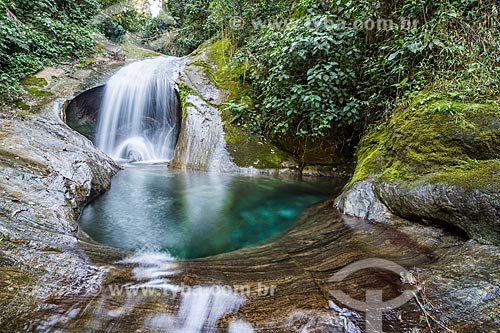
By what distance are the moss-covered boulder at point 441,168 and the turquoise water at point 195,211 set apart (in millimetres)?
1479

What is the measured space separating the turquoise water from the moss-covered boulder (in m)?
1.48

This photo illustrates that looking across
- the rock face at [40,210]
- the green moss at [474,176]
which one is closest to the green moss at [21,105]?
the rock face at [40,210]

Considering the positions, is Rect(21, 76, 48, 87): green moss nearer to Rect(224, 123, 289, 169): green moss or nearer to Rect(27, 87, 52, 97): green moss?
Rect(27, 87, 52, 97): green moss

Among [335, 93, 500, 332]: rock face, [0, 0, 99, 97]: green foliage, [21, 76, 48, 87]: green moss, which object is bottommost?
[335, 93, 500, 332]: rock face

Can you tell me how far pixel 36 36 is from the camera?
9.12 metres

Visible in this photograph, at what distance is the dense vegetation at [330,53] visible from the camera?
151 inches

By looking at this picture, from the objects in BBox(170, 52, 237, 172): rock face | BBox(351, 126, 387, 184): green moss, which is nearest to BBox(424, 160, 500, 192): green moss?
BBox(351, 126, 387, 184): green moss

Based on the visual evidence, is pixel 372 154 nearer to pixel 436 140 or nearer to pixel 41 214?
pixel 436 140

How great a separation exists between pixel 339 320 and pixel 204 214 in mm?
3399

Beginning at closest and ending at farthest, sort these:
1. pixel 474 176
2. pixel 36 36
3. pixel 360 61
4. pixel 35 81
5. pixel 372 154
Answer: pixel 474 176 → pixel 372 154 → pixel 360 61 → pixel 35 81 → pixel 36 36

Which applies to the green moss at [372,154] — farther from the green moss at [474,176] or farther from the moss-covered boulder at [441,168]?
the green moss at [474,176]

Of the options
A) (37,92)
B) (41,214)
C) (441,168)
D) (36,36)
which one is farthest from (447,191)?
(36,36)

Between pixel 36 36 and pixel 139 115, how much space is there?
13.9 feet

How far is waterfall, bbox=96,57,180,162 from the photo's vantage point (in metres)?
9.81
